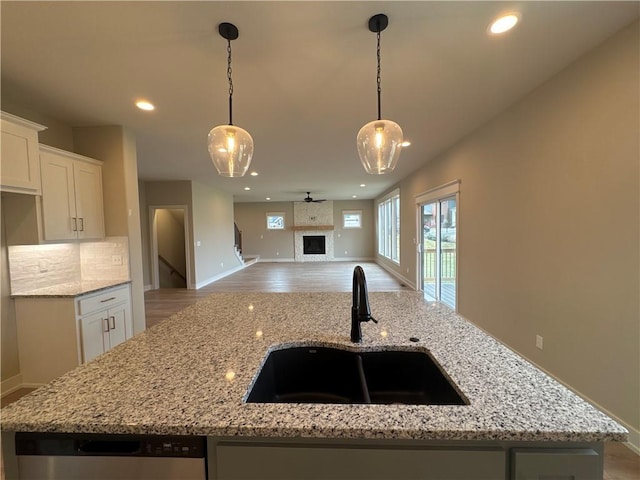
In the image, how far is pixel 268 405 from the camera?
0.82m

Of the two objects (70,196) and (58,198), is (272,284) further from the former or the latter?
(58,198)

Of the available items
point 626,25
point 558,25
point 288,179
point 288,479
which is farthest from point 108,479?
point 288,179

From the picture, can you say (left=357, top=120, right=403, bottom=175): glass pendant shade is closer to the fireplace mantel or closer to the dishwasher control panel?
the dishwasher control panel

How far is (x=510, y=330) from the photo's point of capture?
→ 2.87m

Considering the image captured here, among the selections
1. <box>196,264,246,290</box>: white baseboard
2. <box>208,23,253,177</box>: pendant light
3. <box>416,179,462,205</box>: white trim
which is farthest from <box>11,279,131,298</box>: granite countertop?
<box>416,179,462,205</box>: white trim

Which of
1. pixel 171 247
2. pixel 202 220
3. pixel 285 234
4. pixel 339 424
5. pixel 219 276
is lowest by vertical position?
pixel 219 276

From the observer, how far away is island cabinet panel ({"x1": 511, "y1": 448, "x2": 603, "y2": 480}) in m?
0.71

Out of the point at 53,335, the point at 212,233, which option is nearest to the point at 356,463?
the point at 53,335

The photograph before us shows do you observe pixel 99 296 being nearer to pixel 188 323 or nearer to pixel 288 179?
pixel 188 323

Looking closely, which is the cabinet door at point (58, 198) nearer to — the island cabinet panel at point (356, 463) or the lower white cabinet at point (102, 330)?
the lower white cabinet at point (102, 330)

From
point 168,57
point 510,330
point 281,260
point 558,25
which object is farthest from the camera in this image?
point 281,260

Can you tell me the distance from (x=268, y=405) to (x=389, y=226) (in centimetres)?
864

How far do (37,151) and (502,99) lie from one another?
14.0 feet

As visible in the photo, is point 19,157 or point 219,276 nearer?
point 19,157
